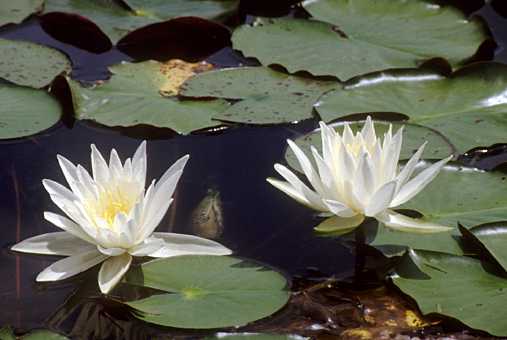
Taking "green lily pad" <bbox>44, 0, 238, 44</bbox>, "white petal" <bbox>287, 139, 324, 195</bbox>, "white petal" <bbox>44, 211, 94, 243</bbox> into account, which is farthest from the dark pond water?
"green lily pad" <bbox>44, 0, 238, 44</bbox>

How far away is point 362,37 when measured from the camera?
380 centimetres

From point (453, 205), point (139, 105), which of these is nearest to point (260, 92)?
point (139, 105)

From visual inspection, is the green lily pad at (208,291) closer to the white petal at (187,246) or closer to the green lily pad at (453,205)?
the white petal at (187,246)

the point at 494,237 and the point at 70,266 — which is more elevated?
the point at 494,237

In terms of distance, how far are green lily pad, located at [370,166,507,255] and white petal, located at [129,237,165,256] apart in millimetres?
659

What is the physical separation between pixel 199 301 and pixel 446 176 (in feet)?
3.28

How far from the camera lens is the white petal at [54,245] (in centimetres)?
243

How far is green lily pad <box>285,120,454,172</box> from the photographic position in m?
2.92

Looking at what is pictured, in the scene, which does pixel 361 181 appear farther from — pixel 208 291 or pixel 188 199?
pixel 188 199

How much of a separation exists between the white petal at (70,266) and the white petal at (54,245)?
2 centimetres

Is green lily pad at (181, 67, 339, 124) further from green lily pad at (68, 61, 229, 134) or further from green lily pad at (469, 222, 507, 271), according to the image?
green lily pad at (469, 222, 507, 271)

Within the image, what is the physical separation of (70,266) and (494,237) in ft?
4.12

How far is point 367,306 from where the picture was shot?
237 centimetres

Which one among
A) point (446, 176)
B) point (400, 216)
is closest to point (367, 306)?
point (400, 216)
